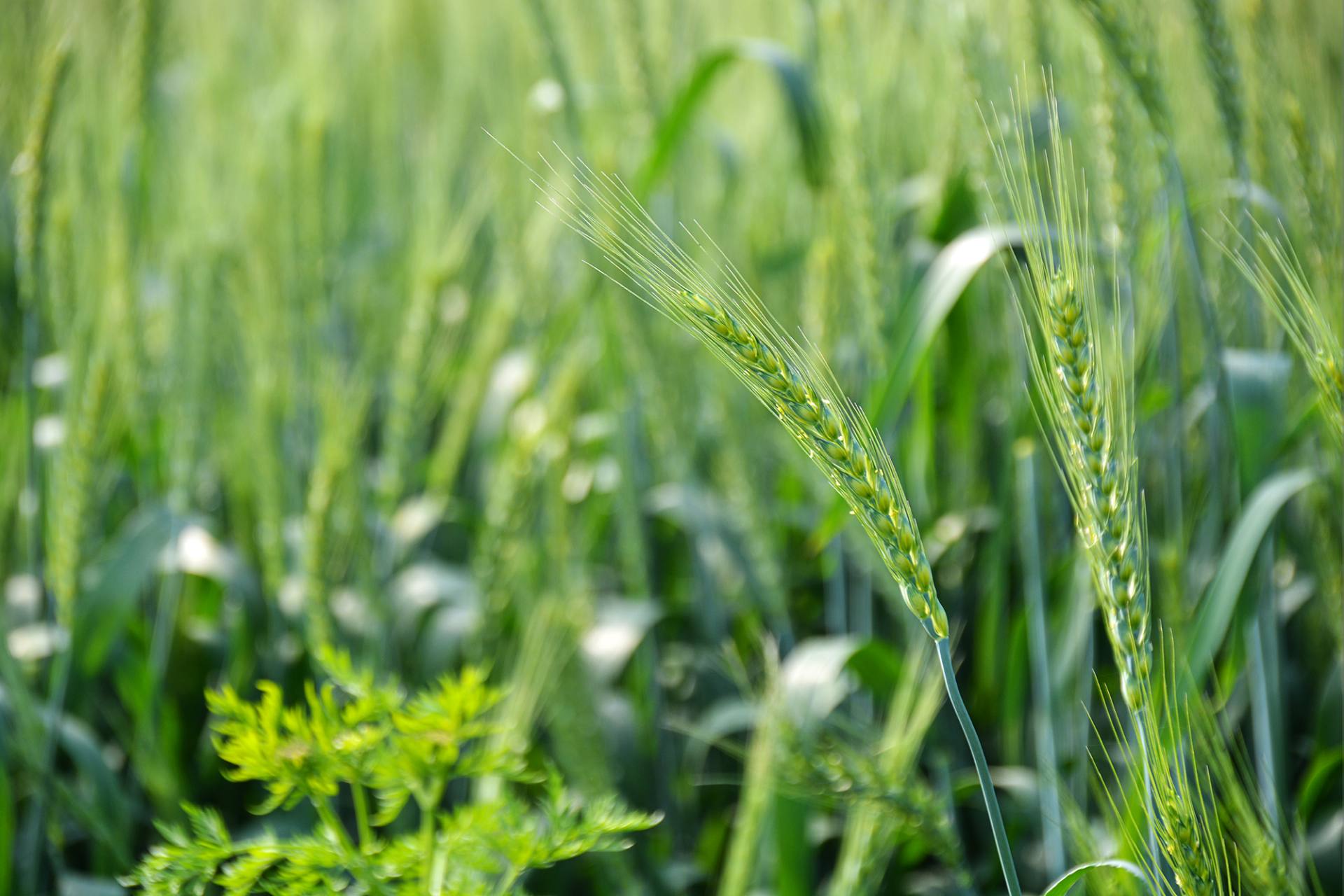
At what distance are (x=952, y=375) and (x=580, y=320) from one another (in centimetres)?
60

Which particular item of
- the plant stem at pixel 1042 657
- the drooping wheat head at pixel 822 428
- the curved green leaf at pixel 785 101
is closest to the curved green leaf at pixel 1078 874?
the drooping wheat head at pixel 822 428

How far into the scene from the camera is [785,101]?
130cm

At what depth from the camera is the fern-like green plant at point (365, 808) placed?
1.92 feet

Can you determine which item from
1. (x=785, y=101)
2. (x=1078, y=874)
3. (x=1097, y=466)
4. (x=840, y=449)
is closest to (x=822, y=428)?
(x=840, y=449)

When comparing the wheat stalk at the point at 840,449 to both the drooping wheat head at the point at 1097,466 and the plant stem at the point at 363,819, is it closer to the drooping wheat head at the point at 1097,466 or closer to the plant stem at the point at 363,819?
the drooping wheat head at the point at 1097,466

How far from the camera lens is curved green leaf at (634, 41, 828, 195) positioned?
4.17 ft

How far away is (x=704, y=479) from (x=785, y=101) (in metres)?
0.75

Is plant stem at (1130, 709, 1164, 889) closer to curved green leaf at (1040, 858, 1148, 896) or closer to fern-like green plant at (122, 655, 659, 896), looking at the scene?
curved green leaf at (1040, 858, 1148, 896)

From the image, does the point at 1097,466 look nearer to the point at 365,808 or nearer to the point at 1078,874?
the point at 1078,874

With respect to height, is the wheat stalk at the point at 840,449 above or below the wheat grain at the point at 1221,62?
below

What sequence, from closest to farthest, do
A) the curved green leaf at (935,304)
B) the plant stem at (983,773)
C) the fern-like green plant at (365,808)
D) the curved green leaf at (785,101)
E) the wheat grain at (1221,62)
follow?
the plant stem at (983,773) < the fern-like green plant at (365,808) < the wheat grain at (1221,62) < the curved green leaf at (935,304) < the curved green leaf at (785,101)

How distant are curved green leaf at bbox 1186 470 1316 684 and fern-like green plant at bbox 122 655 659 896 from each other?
0.55 m

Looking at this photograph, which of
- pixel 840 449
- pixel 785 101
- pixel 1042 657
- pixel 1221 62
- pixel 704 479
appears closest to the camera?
pixel 840 449

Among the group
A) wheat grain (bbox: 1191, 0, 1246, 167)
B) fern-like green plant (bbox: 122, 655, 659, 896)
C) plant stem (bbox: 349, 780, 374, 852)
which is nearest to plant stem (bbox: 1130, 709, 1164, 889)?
fern-like green plant (bbox: 122, 655, 659, 896)
